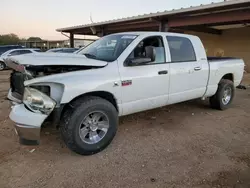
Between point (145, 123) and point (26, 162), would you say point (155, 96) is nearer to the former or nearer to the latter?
point (145, 123)

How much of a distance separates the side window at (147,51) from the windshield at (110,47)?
189 millimetres

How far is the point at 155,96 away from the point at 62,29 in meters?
19.4

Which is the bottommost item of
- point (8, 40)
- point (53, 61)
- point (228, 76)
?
point (228, 76)

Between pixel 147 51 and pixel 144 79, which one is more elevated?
pixel 147 51

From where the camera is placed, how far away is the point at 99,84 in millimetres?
3312

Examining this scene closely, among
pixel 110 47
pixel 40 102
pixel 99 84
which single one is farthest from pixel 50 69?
pixel 110 47

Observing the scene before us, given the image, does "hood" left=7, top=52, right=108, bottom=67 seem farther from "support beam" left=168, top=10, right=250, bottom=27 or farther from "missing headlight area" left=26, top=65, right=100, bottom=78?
"support beam" left=168, top=10, right=250, bottom=27

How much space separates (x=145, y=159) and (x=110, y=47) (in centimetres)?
204

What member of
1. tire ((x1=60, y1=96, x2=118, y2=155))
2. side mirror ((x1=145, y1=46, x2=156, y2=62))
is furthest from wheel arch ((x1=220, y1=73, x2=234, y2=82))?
tire ((x1=60, y1=96, x2=118, y2=155))

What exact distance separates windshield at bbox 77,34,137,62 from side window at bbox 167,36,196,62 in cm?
87

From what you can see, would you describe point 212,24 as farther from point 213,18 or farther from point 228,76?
point 228,76

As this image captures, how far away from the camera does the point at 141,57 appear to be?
3.80 m

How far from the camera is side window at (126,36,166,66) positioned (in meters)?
3.71

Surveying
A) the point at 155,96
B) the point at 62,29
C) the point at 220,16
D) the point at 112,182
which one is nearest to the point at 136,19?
the point at 220,16
